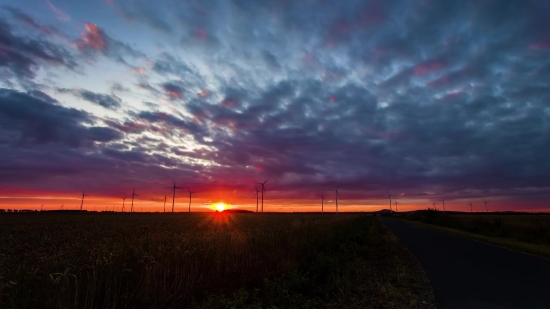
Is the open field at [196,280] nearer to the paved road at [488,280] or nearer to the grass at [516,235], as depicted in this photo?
the paved road at [488,280]

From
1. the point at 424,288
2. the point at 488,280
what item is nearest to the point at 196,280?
the point at 424,288

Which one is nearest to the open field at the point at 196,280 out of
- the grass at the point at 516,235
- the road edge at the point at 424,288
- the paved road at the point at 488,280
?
the road edge at the point at 424,288

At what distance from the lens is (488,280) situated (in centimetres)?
1037

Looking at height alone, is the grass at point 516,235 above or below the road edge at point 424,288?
above

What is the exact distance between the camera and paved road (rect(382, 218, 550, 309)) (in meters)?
7.91

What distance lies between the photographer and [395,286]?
9.63m

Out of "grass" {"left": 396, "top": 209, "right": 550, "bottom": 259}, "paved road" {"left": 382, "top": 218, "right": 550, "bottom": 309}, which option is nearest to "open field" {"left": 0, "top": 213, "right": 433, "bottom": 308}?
"paved road" {"left": 382, "top": 218, "right": 550, "bottom": 309}

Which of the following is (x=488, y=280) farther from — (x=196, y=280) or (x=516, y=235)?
(x=516, y=235)

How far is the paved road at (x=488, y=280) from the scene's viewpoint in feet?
26.0

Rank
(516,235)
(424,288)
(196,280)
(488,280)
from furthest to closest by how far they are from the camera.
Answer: (516,235) → (488,280) → (196,280) → (424,288)

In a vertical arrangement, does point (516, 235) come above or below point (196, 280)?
above

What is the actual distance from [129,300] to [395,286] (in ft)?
24.6

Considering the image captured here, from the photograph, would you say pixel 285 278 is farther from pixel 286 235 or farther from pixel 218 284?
pixel 286 235

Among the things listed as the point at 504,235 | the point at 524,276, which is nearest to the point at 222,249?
the point at 524,276
